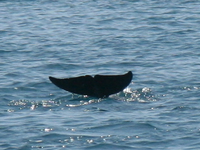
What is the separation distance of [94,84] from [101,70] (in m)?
3.39

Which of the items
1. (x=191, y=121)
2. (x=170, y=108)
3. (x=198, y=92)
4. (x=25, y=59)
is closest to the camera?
(x=191, y=121)

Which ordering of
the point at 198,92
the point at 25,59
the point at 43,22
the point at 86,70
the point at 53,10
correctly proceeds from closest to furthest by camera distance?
the point at 198,92
the point at 86,70
the point at 25,59
the point at 43,22
the point at 53,10

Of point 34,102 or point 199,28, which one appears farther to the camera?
point 199,28

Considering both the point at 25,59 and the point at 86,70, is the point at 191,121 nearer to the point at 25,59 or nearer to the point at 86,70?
the point at 86,70

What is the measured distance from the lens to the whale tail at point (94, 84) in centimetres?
1470

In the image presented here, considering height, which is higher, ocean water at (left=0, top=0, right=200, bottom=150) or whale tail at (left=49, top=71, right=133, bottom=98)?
whale tail at (left=49, top=71, right=133, bottom=98)

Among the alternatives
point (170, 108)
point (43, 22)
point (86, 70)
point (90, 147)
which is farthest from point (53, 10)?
point (90, 147)

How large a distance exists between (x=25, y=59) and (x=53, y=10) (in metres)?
9.82

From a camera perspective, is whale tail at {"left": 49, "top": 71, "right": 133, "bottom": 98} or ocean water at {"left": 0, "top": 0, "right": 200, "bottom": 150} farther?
whale tail at {"left": 49, "top": 71, "right": 133, "bottom": 98}

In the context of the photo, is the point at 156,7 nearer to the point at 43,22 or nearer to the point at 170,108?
the point at 43,22

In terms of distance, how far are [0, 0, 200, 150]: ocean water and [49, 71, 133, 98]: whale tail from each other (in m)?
0.19

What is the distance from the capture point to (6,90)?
15.9m

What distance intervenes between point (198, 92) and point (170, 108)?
1527 millimetres

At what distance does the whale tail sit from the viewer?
1470cm
